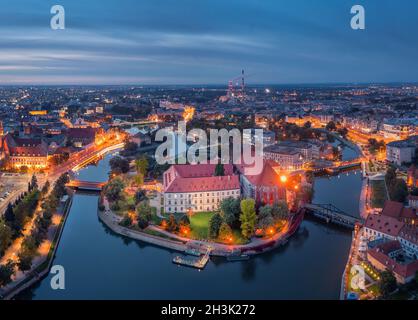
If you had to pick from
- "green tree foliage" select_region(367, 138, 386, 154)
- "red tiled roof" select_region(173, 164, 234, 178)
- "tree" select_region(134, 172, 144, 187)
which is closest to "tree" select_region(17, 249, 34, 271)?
"red tiled roof" select_region(173, 164, 234, 178)

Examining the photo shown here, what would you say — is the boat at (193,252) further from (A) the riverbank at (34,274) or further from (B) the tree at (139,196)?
(B) the tree at (139,196)

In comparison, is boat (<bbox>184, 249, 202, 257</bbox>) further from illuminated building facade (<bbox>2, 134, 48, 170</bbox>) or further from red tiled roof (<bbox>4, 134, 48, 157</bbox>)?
red tiled roof (<bbox>4, 134, 48, 157</bbox>)

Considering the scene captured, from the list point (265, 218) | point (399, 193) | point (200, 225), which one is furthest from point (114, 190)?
point (399, 193)

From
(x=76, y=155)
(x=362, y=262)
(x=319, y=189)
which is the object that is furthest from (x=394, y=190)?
(x=76, y=155)

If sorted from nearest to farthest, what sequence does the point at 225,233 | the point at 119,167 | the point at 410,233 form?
1. the point at 410,233
2. the point at 225,233
3. the point at 119,167

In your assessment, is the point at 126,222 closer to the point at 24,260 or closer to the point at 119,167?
the point at 24,260

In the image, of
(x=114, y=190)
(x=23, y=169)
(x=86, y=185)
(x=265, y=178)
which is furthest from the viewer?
(x=23, y=169)

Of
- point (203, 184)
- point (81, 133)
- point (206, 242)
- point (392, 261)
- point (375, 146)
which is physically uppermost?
point (81, 133)
